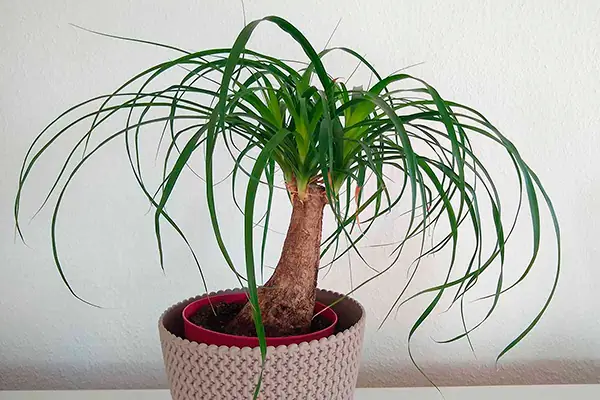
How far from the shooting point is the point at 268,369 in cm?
56

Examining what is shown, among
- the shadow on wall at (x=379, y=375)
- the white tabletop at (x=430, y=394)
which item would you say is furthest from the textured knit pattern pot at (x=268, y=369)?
the shadow on wall at (x=379, y=375)

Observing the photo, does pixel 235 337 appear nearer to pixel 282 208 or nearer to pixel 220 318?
pixel 220 318

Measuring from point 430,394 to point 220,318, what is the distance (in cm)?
37

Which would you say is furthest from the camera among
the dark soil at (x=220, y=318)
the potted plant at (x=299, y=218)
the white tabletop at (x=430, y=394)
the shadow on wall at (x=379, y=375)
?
the shadow on wall at (x=379, y=375)

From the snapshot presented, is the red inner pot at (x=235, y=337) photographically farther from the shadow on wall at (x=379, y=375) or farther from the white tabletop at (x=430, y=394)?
the shadow on wall at (x=379, y=375)

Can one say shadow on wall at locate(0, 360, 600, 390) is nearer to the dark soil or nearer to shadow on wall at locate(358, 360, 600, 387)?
shadow on wall at locate(358, 360, 600, 387)

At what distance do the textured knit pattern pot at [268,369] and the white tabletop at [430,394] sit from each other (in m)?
0.29

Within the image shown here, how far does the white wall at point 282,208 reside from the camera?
2.95 ft

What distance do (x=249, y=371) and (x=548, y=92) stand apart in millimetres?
627

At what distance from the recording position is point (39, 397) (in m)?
0.87

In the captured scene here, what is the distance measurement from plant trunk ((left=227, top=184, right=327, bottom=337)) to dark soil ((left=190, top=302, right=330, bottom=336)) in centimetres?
2

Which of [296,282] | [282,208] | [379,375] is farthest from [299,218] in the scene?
[379,375]

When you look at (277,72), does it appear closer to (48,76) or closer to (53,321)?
(48,76)

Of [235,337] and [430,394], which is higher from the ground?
[235,337]
